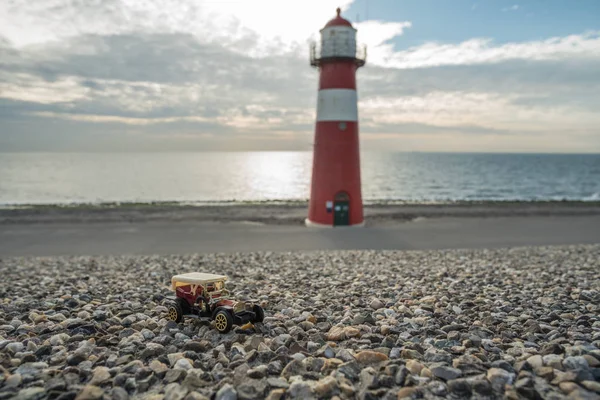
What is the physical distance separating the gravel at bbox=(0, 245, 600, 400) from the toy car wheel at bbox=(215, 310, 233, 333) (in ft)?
0.36

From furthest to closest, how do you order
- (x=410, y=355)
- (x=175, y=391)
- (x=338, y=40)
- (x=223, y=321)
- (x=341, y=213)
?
(x=341, y=213) → (x=338, y=40) → (x=223, y=321) → (x=410, y=355) → (x=175, y=391)

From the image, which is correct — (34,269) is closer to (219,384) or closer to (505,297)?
(219,384)

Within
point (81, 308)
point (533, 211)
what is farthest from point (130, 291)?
point (533, 211)

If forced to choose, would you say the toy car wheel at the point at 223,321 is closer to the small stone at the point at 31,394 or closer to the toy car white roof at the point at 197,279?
the toy car white roof at the point at 197,279

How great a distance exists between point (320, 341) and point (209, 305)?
1.81 metres

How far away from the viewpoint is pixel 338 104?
2198 cm

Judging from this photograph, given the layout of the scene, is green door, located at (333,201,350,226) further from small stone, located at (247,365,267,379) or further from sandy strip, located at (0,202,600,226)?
small stone, located at (247,365,267,379)

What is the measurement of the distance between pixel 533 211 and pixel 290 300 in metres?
34.5

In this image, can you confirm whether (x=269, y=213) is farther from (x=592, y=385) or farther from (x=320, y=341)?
(x=592, y=385)

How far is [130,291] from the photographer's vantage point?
341 inches

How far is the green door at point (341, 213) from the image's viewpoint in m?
23.4

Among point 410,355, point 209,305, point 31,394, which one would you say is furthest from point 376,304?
point 31,394

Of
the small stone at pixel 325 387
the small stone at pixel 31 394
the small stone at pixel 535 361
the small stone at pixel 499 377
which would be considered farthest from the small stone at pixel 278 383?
the small stone at pixel 535 361

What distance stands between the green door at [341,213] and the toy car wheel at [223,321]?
17.9m
